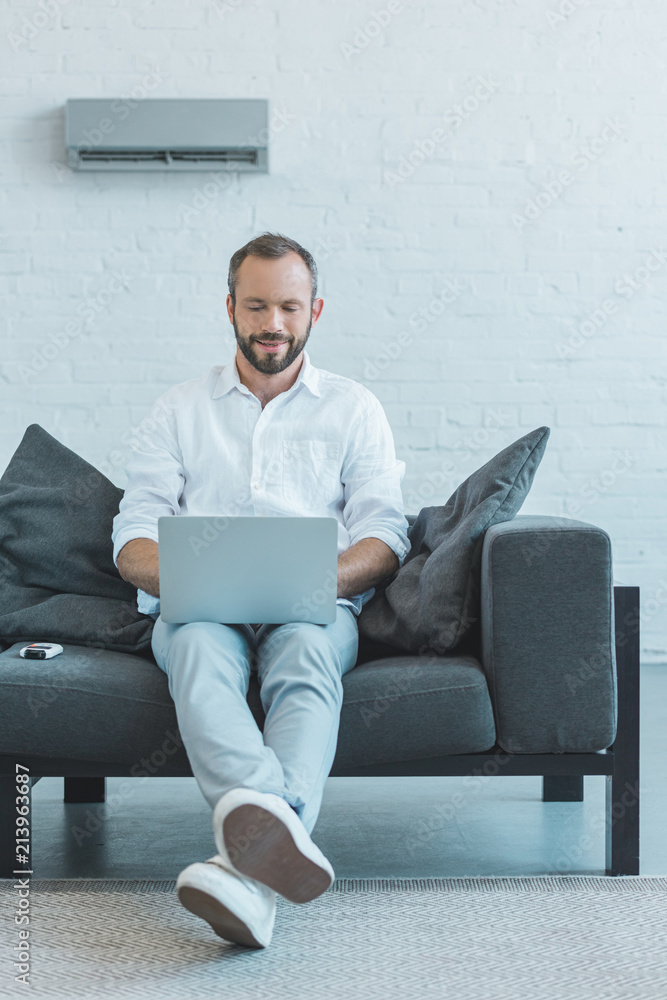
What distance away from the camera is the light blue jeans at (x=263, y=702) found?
1.47 m

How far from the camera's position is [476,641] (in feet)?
6.46

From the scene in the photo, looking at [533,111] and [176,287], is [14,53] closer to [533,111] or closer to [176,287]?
[176,287]

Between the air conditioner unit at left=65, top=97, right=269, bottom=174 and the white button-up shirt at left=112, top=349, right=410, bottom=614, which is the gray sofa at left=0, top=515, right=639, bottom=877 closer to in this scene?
the white button-up shirt at left=112, top=349, right=410, bottom=614

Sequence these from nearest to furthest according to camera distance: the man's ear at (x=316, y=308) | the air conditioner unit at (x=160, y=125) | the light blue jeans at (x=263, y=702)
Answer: the light blue jeans at (x=263, y=702) → the man's ear at (x=316, y=308) → the air conditioner unit at (x=160, y=125)

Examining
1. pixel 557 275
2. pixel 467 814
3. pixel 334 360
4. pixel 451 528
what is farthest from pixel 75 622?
pixel 557 275

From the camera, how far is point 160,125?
3732mm

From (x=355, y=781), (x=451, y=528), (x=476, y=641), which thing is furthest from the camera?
(x=355, y=781)

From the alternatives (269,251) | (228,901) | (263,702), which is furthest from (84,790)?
(269,251)

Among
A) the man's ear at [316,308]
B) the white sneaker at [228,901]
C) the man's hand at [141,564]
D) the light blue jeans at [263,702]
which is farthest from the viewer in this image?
the man's ear at [316,308]

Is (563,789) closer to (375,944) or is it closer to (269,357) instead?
(375,944)

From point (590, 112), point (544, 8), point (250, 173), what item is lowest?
point (250, 173)

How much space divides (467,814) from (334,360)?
6.87ft

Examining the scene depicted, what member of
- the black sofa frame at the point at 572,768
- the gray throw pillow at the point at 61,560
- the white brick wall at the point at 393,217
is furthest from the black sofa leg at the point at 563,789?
the white brick wall at the point at 393,217

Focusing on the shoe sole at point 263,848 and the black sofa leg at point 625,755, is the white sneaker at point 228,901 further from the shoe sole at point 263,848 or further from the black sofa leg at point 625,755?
the black sofa leg at point 625,755
